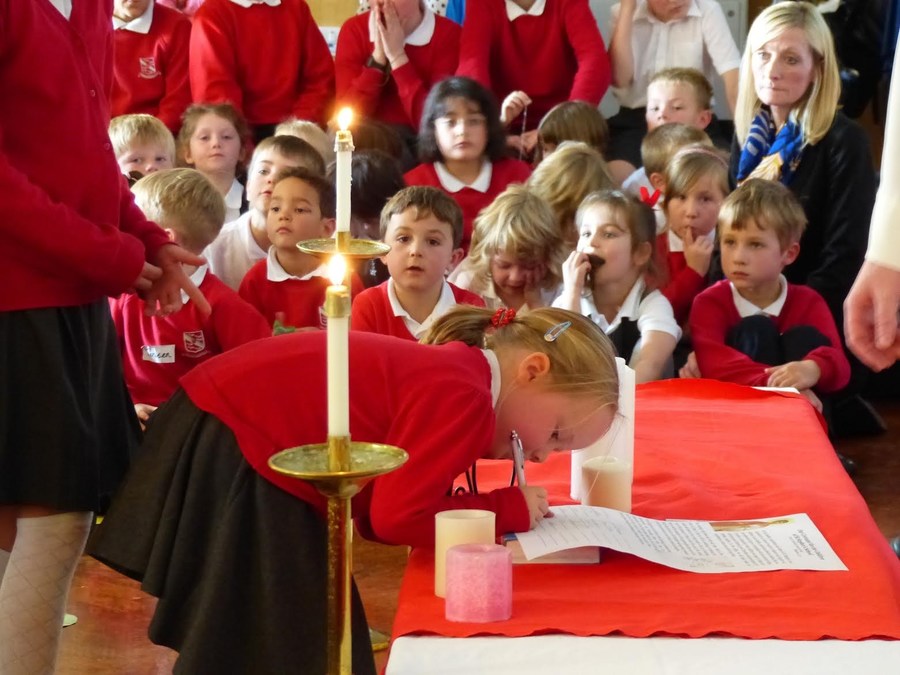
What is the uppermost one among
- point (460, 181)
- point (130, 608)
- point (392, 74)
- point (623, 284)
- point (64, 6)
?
point (392, 74)

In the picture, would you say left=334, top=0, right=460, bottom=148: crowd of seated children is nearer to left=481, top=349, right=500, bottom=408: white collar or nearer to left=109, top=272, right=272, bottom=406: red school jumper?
left=109, top=272, right=272, bottom=406: red school jumper

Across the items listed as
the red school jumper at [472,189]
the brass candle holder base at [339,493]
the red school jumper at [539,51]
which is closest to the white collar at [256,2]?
the red school jumper at [539,51]

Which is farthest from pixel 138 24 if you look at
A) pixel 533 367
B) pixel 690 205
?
pixel 533 367

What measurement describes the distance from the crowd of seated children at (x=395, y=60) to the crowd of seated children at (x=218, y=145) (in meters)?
0.46

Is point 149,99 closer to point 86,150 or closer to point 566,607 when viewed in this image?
point 86,150

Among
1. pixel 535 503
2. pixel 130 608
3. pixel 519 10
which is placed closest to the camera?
pixel 535 503

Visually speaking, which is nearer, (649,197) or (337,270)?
(337,270)

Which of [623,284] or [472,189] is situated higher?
[472,189]

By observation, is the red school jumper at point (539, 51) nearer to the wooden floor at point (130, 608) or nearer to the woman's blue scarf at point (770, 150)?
the woman's blue scarf at point (770, 150)

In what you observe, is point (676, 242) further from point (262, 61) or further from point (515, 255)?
point (262, 61)

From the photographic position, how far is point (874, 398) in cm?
418

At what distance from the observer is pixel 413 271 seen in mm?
2973

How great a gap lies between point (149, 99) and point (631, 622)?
152 inches

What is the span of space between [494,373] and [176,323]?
1411mm
